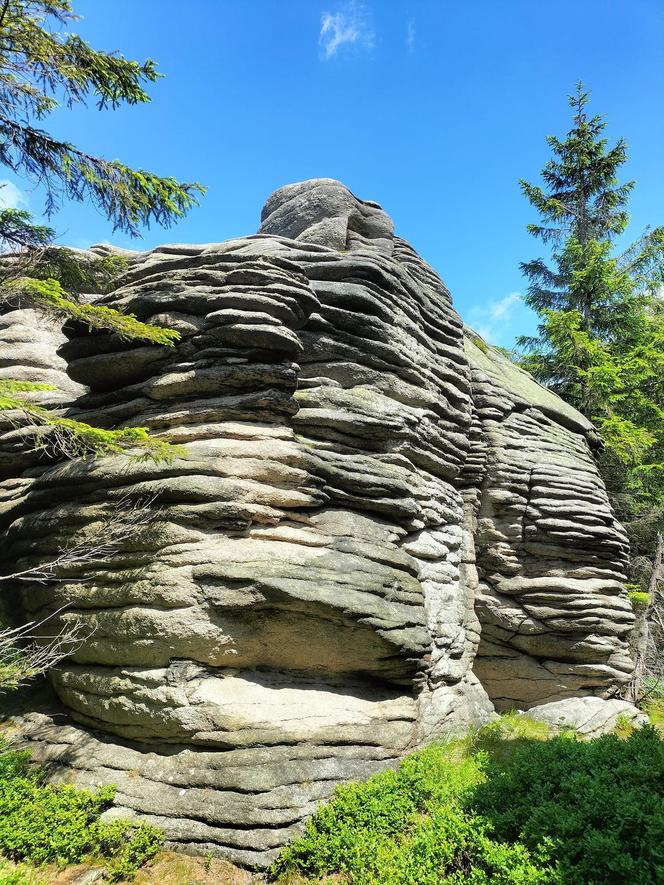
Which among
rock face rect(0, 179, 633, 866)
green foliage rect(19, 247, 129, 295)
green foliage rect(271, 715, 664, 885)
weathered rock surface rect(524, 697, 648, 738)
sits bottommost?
weathered rock surface rect(524, 697, 648, 738)

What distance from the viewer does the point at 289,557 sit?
7.98 m

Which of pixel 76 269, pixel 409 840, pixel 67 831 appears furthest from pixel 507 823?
pixel 76 269

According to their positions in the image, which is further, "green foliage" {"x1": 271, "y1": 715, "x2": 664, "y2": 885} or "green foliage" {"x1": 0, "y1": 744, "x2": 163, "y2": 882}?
"green foliage" {"x1": 0, "y1": 744, "x2": 163, "y2": 882}

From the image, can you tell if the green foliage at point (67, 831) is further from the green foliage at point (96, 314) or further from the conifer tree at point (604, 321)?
the conifer tree at point (604, 321)

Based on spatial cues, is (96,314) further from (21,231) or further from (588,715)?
(588,715)

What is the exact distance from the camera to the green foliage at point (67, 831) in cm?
588

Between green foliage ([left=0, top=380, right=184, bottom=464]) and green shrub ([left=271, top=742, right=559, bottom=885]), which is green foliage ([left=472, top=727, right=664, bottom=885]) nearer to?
green shrub ([left=271, top=742, right=559, bottom=885])

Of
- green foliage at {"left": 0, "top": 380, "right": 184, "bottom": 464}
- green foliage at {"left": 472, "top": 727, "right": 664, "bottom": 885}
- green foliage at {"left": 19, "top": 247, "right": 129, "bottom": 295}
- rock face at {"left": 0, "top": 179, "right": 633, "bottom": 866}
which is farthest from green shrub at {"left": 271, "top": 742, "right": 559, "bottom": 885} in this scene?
green foliage at {"left": 19, "top": 247, "right": 129, "bottom": 295}

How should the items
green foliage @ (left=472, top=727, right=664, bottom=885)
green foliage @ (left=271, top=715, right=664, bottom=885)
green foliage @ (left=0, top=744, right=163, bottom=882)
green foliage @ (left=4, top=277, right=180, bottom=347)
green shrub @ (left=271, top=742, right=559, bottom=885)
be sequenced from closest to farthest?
green foliage @ (left=472, top=727, right=664, bottom=885), green foliage @ (left=271, top=715, right=664, bottom=885), green shrub @ (left=271, top=742, right=559, bottom=885), green foliage @ (left=0, top=744, right=163, bottom=882), green foliage @ (left=4, top=277, right=180, bottom=347)

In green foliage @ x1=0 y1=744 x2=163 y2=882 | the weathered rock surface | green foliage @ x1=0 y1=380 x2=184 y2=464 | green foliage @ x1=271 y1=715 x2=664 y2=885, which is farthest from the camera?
the weathered rock surface

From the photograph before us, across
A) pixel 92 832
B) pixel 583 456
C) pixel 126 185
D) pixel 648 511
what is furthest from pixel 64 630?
pixel 648 511

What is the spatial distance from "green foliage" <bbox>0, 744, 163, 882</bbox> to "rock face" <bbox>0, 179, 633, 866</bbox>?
0.96 feet

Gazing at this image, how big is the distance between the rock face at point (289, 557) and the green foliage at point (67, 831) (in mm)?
292

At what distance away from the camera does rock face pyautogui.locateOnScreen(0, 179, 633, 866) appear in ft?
23.0
